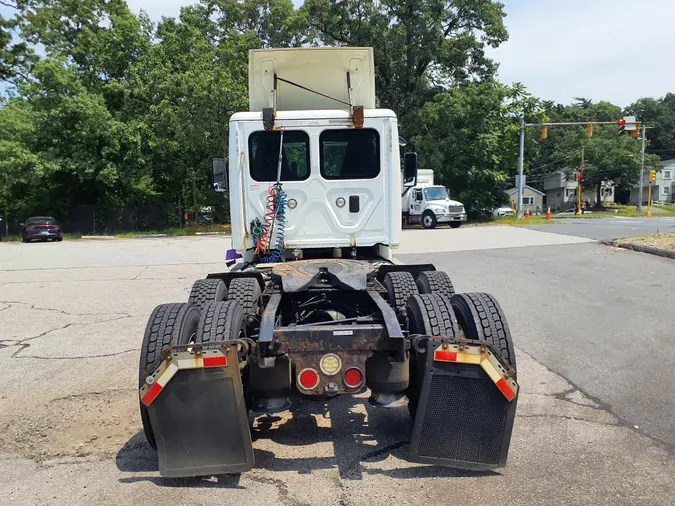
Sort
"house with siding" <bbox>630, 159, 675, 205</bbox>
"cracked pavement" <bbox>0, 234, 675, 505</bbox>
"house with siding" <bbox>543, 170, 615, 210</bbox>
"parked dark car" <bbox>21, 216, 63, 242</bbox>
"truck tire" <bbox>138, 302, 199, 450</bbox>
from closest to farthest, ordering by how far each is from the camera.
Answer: "cracked pavement" <bbox>0, 234, 675, 505</bbox> < "truck tire" <bbox>138, 302, 199, 450</bbox> < "parked dark car" <bbox>21, 216, 63, 242</bbox> < "house with siding" <bbox>543, 170, 615, 210</bbox> < "house with siding" <bbox>630, 159, 675, 205</bbox>

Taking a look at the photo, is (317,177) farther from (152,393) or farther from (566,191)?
(566,191)

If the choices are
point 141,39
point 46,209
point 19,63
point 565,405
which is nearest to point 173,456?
point 565,405

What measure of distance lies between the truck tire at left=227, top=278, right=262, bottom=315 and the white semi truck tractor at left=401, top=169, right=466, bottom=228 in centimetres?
2458

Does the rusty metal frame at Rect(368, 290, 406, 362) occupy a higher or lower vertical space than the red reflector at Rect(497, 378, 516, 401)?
higher

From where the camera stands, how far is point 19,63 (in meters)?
39.8

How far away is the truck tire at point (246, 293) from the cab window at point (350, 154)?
202cm

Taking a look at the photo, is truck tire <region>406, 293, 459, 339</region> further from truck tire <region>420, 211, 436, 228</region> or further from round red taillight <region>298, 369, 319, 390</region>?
truck tire <region>420, 211, 436, 228</region>

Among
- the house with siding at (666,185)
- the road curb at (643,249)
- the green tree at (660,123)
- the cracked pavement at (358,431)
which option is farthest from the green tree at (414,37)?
the green tree at (660,123)

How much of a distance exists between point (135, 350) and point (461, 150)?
28.7m

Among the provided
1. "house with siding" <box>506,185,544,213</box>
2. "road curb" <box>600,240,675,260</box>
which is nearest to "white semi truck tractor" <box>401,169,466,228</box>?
"road curb" <box>600,240,675,260</box>

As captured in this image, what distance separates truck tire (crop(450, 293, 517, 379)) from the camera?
3684 mm

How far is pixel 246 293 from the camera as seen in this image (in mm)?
4762

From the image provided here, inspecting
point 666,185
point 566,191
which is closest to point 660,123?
point 666,185

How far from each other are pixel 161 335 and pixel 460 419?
6.55 feet
